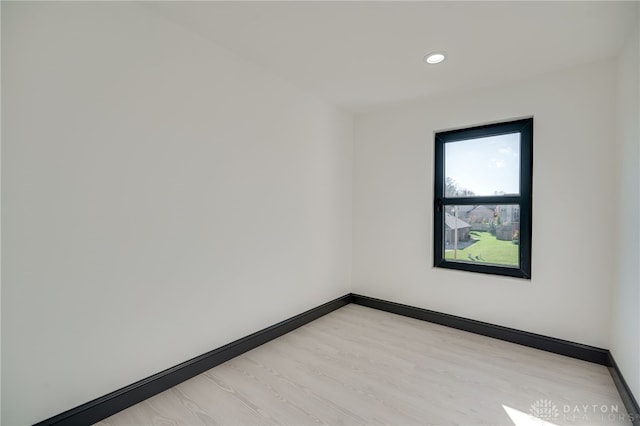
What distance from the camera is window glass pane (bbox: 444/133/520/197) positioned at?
9.15 feet

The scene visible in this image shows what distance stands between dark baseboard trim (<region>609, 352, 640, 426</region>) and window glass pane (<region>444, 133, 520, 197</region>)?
1.50 metres

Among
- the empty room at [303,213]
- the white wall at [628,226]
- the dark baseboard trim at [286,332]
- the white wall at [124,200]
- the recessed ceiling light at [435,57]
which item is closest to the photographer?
the white wall at [124,200]

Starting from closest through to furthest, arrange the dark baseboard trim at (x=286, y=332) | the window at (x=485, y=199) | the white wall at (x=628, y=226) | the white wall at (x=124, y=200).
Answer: the white wall at (x=124, y=200) → the dark baseboard trim at (x=286, y=332) → the white wall at (x=628, y=226) → the window at (x=485, y=199)

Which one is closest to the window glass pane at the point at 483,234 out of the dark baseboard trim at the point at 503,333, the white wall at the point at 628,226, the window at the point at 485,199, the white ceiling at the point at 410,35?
the window at the point at 485,199

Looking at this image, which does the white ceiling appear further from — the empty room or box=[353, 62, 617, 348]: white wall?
box=[353, 62, 617, 348]: white wall

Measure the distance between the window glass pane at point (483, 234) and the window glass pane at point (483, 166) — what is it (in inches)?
6.9

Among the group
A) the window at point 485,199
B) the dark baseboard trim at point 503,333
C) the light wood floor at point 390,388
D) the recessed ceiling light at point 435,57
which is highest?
the recessed ceiling light at point 435,57

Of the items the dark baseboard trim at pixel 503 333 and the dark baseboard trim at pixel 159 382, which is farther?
the dark baseboard trim at pixel 503 333

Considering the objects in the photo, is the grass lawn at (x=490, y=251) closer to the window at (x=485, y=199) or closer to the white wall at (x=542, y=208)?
the window at (x=485, y=199)

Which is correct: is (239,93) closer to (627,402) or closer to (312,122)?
(312,122)

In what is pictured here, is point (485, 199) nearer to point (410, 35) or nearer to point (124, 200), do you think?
point (410, 35)

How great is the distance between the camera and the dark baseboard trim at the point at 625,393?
5.35 feet

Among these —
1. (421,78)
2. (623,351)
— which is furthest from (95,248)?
(623,351)

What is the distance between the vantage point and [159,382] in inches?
74.9
